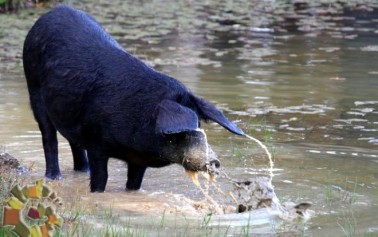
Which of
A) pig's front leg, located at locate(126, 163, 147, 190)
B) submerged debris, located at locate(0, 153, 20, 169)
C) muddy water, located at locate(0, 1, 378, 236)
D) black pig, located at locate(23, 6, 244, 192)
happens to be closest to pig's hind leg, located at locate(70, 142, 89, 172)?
muddy water, located at locate(0, 1, 378, 236)

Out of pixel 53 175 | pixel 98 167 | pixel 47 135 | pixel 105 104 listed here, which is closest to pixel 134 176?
pixel 98 167

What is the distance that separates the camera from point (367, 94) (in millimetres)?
10422

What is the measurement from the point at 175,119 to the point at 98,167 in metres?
1.03

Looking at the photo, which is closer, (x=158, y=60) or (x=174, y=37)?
(x=158, y=60)

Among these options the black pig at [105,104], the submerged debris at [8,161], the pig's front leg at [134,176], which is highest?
the black pig at [105,104]

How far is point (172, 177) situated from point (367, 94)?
13.5ft

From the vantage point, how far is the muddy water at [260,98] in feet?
20.6

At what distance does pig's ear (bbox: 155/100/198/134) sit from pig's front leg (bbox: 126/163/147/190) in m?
0.85

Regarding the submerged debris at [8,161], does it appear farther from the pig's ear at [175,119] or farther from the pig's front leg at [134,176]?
the pig's ear at [175,119]

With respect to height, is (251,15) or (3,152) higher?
(3,152)

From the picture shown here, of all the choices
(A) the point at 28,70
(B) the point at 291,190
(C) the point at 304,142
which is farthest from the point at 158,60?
(B) the point at 291,190

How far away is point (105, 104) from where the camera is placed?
6148mm

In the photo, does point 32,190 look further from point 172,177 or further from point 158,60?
point 158,60

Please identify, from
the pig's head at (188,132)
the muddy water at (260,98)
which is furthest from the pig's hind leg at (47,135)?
the pig's head at (188,132)
